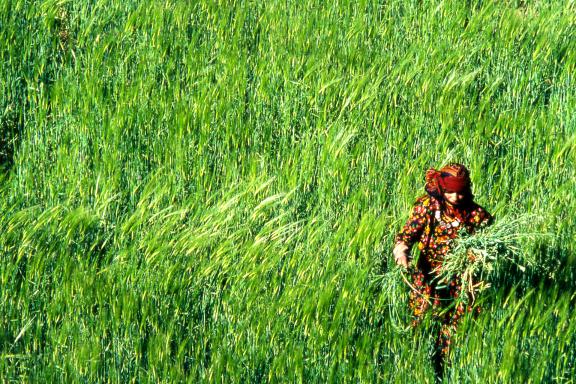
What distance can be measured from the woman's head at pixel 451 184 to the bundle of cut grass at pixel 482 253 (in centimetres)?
15

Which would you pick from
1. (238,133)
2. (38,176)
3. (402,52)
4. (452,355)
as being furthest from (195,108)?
(452,355)

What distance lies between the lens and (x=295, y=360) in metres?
4.05

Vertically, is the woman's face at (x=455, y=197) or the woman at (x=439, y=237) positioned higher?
the woman's face at (x=455, y=197)

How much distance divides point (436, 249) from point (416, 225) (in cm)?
15

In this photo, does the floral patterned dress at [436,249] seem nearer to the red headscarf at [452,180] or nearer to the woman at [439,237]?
the woman at [439,237]

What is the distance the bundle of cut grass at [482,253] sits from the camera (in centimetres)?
406

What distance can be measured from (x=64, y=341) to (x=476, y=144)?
248 centimetres

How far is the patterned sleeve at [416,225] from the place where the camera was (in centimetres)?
418

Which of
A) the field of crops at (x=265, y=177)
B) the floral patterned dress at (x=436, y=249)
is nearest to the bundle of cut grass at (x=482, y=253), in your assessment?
the floral patterned dress at (x=436, y=249)

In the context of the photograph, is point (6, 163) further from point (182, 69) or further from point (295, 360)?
point (295, 360)

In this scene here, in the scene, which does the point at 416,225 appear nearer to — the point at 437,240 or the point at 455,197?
the point at 437,240

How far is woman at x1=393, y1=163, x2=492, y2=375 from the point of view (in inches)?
161

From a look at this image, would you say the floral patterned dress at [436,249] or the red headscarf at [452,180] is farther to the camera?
the floral patterned dress at [436,249]

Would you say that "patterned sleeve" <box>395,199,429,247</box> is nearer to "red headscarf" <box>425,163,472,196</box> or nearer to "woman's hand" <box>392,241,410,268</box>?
"woman's hand" <box>392,241,410,268</box>
